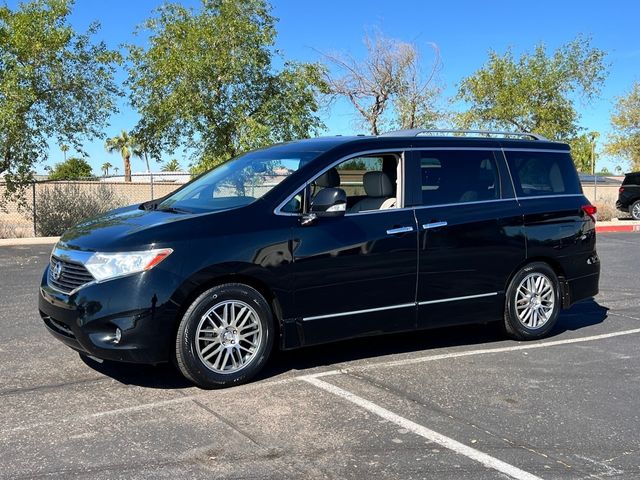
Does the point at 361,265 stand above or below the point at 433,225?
below

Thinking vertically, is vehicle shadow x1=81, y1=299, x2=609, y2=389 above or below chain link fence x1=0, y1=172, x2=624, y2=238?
below

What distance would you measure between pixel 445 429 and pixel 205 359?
1788 mm

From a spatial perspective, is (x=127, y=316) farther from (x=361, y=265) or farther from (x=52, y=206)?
(x=52, y=206)

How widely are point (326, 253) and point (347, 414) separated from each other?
Answer: 1310 mm

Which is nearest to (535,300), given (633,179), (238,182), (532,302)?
(532,302)

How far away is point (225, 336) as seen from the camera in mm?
4934

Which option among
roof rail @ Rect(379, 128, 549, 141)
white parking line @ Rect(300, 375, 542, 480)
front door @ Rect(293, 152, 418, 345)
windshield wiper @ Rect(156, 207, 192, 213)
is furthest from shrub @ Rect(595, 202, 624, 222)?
windshield wiper @ Rect(156, 207, 192, 213)

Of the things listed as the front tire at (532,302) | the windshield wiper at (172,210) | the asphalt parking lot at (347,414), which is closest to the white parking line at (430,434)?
the asphalt parking lot at (347,414)

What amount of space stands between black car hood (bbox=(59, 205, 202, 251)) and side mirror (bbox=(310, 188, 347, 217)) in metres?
0.94

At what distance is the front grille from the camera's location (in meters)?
4.73

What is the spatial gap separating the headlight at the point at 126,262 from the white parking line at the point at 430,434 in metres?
1.55

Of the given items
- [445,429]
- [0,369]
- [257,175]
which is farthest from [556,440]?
[0,369]

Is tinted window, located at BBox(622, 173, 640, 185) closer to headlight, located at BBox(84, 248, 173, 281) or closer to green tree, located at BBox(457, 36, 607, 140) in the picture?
green tree, located at BBox(457, 36, 607, 140)

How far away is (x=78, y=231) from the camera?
5.24 meters
